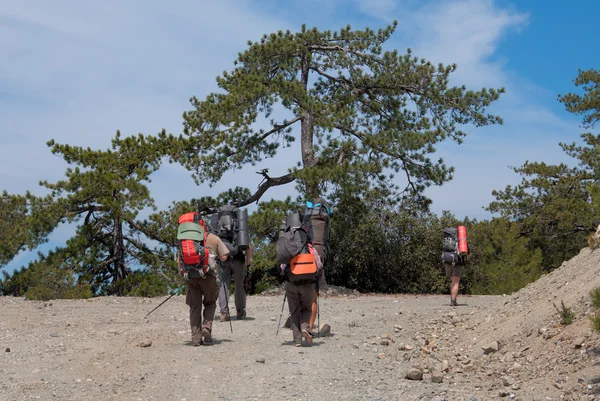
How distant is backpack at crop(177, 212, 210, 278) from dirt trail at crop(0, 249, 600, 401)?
1045 millimetres

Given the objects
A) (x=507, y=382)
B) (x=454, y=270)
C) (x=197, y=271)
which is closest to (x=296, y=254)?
(x=197, y=271)

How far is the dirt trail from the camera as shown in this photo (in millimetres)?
6914

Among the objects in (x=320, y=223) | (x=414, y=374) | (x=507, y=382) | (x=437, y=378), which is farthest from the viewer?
(x=320, y=223)

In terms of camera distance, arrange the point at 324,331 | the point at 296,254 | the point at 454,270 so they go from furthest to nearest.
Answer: the point at 454,270, the point at 324,331, the point at 296,254

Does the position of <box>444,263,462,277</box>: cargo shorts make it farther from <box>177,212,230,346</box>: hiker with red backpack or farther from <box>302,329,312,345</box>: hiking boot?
<box>177,212,230,346</box>: hiker with red backpack

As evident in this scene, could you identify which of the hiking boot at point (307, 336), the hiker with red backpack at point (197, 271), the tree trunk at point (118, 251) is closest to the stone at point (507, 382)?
the hiking boot at point (307, 336)

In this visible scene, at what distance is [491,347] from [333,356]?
6.36ft

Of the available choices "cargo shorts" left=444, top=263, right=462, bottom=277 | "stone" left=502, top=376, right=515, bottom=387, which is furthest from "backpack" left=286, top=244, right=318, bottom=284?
"cargo shorts" left=444, top=263, right=462, bottom=277

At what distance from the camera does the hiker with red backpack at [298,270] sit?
916 centimetres

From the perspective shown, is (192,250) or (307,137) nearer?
(192,250)

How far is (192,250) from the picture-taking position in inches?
356

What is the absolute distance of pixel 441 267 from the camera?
2195cm

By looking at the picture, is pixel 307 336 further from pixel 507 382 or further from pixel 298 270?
pixel 507 382

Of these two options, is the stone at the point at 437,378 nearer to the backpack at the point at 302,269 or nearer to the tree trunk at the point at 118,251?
the backpack at the point at 302,269
